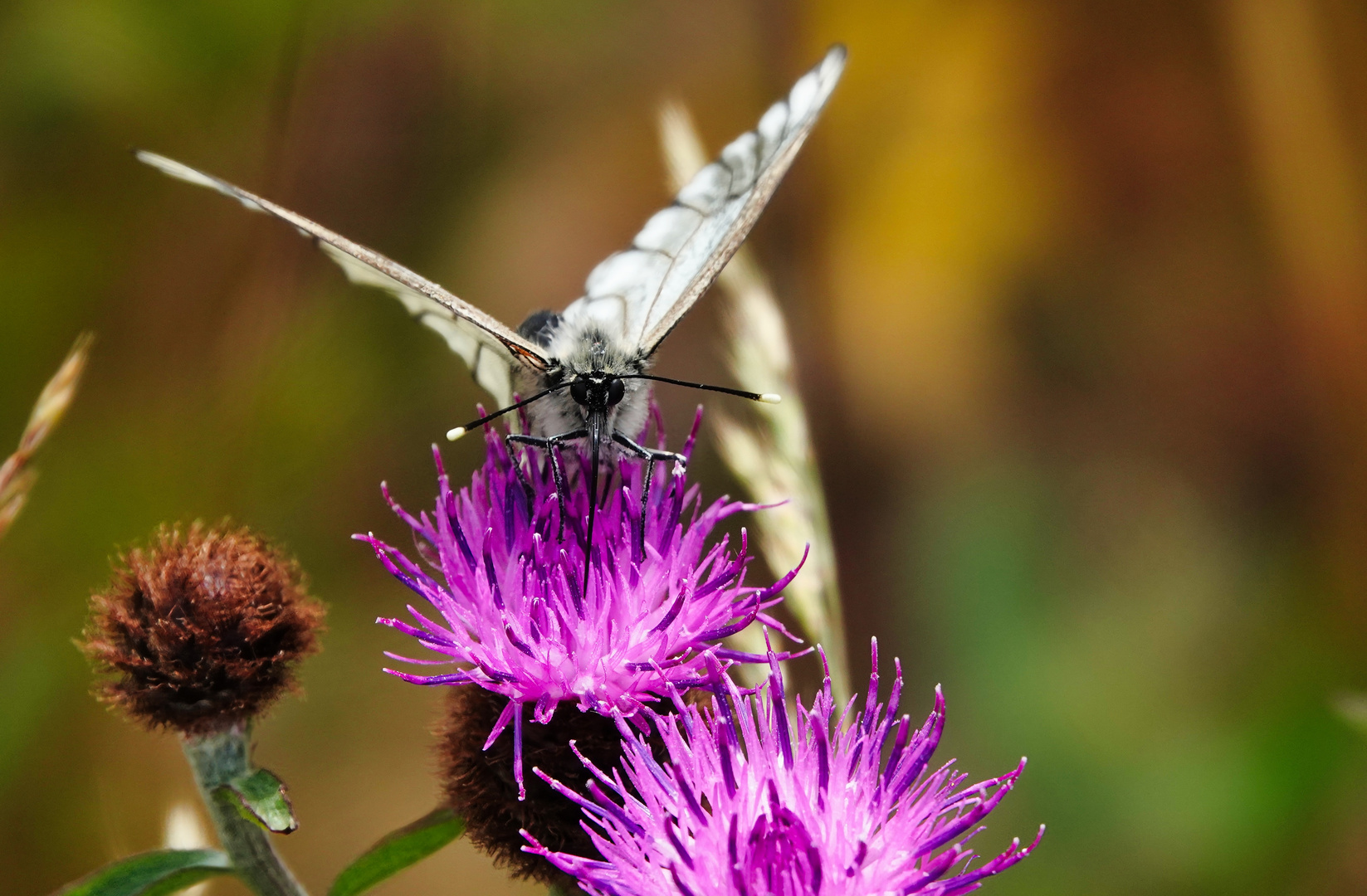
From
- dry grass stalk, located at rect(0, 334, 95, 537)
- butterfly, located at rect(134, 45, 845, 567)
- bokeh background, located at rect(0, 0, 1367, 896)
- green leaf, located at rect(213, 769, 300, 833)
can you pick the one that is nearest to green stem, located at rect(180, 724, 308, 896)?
green leaf, located at rect(213, 769, 300, 833)

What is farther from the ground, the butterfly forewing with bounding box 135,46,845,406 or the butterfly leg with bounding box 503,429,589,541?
the butterfly forewing with bounding box 135,46,845,406

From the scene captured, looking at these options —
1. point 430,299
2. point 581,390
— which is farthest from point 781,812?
point 430,299

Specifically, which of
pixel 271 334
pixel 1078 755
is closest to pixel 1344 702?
pixel 1078 755

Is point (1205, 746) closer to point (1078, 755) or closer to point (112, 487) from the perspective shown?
point (1078, 755)

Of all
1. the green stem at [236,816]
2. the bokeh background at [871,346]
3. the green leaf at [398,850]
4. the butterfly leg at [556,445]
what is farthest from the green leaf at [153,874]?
the bokeh background at [871,346]

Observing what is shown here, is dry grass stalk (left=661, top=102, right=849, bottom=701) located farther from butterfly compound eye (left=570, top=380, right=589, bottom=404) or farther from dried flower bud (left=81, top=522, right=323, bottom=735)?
dried flower bud (left=81, top=522, right=323, bottom=735)

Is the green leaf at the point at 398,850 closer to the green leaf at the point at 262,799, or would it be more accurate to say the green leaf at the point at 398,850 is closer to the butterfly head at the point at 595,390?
the green leaf at the point at 262,799
